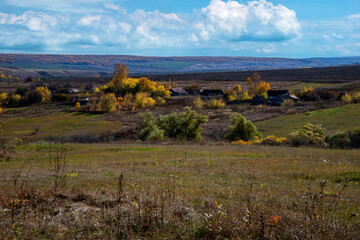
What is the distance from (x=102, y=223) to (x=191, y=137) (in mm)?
35062

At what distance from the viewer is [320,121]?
5422cm

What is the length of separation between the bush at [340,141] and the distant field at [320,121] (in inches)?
585

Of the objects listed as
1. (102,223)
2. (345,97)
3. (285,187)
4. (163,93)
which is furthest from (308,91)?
(102,223)

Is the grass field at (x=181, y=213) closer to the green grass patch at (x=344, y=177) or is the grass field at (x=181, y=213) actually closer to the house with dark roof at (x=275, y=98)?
the green grass patch at (x=344, y=177)

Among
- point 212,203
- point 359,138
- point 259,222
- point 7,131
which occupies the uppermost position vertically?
point 259,222

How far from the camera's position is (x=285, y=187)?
10695 millimetres

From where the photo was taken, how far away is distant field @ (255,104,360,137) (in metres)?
47.8

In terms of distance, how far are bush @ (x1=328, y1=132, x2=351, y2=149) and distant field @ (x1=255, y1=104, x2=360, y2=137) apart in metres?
14.9

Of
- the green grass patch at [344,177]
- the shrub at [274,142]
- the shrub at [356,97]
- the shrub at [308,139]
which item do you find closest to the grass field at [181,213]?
the green grass patch at [344,177]

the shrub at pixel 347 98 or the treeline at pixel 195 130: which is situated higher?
the shrub at pixel 347 98

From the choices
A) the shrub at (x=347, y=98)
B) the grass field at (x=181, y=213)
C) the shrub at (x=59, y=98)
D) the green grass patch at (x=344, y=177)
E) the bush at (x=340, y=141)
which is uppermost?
the grass field at (x=181, y=213)

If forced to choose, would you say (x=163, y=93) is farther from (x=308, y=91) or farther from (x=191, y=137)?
(x=191, y=137)

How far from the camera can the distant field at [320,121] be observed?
4775 cm

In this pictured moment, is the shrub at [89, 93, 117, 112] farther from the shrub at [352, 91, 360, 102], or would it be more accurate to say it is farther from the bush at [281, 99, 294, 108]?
the shrub at [352, 91, 360, 102]
